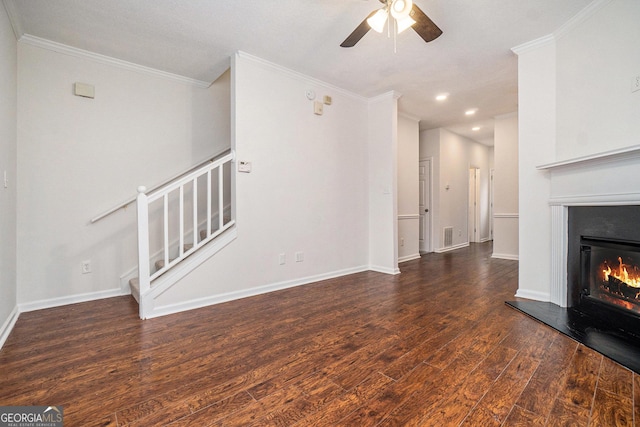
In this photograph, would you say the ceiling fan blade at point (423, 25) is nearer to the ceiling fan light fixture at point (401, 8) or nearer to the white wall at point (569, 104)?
the ceiling fan light fixture at point (401, 8)

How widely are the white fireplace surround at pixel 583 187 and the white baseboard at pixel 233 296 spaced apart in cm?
241

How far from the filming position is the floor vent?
21.0 ft

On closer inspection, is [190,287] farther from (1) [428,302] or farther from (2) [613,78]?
(2) [613,78]

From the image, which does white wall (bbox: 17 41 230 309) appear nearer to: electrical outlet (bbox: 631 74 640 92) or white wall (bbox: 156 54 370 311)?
white wall (bbox: 156 54 370 311)

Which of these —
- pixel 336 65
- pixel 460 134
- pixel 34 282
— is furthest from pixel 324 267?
pixel 460 134

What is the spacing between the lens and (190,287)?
109 inches

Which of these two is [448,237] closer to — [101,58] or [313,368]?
[313,368]

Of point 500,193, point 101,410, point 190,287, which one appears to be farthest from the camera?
point 500,193

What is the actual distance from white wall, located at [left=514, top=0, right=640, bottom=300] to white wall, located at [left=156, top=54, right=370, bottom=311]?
2.08 m

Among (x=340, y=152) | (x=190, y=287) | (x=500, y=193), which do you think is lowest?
(x=190, y=287)

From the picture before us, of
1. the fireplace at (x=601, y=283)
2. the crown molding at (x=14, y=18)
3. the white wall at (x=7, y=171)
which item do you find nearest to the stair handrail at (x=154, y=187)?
the white wall at (x=7, y=171)

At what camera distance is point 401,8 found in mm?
1998

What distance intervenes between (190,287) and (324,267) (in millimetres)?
1755

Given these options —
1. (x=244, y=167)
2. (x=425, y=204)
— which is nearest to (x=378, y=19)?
(x=244, y=167)
